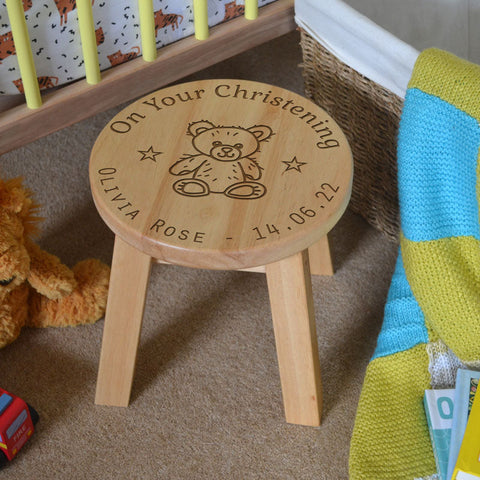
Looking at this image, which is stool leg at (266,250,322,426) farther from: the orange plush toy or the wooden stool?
the orange plush toy

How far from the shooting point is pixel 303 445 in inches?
42.9

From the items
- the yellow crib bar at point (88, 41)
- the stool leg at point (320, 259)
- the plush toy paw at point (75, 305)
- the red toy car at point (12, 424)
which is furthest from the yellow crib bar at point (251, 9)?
the red toy car at point (12, 424)

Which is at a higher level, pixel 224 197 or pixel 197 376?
pixel 224 197

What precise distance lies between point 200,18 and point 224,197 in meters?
0.38

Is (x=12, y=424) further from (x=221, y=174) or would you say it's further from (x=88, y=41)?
(x=88, y=41)

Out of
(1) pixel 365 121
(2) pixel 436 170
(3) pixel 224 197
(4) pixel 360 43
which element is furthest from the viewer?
(1) pixel 365 121

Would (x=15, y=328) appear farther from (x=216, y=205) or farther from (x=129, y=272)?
(x=216, y=205)

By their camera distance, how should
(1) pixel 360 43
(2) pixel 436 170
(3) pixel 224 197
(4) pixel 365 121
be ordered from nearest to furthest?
(3) pixel 224 197 < (2) pixel 436 170 < (1) pixel 360 43 < (4) pixel 365 121

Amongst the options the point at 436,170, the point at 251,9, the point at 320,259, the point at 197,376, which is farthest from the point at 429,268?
the point at 251,9

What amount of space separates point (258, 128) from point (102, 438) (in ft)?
1.65

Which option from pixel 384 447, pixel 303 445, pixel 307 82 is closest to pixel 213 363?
pixel 303 445

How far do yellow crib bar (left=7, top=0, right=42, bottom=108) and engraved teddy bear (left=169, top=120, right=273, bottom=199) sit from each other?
9.4 inches

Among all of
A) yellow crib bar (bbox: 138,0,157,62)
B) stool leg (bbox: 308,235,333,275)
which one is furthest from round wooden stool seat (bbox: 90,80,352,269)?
stool leg (bbox: 308,235,333,275)

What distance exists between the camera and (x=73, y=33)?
1107 mm
